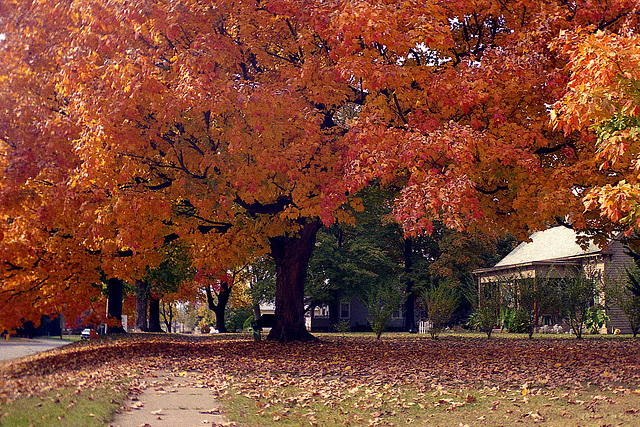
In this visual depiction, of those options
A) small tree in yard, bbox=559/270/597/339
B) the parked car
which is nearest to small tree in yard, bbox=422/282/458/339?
small tree in yard, bbox=559/270/597/339

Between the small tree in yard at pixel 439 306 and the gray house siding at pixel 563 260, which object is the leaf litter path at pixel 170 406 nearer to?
the small tree in yard at pixel 439 306

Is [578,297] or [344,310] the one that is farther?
[344,310]

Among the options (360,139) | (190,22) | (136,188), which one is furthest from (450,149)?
(136,188)

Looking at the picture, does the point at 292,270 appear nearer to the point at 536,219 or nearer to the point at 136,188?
the point at 136,188

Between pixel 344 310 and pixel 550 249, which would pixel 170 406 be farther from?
pixel 344 310

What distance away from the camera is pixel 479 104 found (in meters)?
14.7

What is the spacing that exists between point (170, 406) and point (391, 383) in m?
3.90

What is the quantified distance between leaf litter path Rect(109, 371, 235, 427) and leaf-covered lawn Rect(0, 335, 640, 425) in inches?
9.8

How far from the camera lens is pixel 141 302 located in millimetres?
39188

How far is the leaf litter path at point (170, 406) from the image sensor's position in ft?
25.8

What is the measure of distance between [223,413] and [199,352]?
32.2ft

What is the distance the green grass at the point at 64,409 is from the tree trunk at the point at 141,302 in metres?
29.8

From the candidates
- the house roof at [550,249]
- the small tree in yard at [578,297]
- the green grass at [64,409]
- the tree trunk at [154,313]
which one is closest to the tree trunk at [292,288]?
the small tree in yard at [578,297]

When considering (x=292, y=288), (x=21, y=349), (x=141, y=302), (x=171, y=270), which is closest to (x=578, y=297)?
(x=292, y=288)
